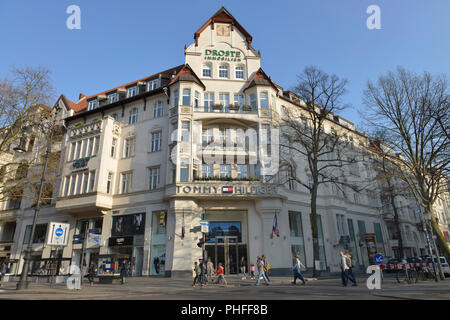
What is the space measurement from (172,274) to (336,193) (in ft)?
69.8

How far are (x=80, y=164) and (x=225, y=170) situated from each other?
51.9 ft

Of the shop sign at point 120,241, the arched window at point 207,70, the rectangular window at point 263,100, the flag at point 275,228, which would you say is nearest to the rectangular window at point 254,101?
the rectangular window at point 263,100

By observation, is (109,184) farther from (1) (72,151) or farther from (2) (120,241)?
(1) (72,151)

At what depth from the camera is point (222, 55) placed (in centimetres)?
3112

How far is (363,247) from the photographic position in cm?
3628

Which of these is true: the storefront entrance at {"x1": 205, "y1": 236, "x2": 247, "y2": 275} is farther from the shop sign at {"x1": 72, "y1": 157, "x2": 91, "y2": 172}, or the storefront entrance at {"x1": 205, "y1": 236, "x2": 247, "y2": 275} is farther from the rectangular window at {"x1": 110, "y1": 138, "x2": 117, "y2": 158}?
the shop sign at {"x1": 72, "y1": 157, "x2": 91, "y2": 172}

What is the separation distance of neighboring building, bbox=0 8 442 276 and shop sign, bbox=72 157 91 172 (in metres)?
0.12

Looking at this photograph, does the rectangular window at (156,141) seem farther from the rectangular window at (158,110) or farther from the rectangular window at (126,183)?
the rectangular window at (126,183)

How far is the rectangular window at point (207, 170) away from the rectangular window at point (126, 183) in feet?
27.4

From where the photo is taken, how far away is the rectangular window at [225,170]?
27.5 metres

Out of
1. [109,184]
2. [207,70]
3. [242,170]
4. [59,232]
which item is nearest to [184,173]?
[242,170]
